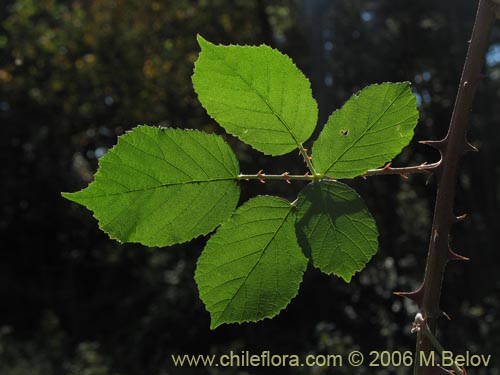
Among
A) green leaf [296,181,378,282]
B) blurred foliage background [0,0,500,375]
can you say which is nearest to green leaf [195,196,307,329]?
green leaf [296,181,378,282]

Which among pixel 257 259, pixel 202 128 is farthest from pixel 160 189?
pixel 202 128

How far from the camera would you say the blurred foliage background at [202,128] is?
13.5 ft

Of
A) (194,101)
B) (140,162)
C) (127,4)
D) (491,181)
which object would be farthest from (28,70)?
(140,162)

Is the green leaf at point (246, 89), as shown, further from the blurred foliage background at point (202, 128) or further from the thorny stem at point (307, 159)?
the blurred foliage background at point (202, 128)

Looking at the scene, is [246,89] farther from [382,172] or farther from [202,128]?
[202,128]

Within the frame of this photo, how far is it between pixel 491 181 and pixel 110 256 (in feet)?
9.37

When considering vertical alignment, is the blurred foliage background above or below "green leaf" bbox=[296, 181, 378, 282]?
Result: below

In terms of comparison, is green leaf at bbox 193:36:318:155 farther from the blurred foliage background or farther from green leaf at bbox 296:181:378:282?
the blurred foliage background

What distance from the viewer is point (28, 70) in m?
4.61

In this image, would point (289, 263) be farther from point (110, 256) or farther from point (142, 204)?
point (110, 256)

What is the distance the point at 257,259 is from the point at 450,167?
8 cm

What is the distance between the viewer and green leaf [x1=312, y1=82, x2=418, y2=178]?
0.25 m

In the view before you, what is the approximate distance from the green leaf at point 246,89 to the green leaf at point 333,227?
1.2 inches

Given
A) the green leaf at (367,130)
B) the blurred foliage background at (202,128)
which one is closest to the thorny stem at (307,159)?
the green leaf at (367,130)
